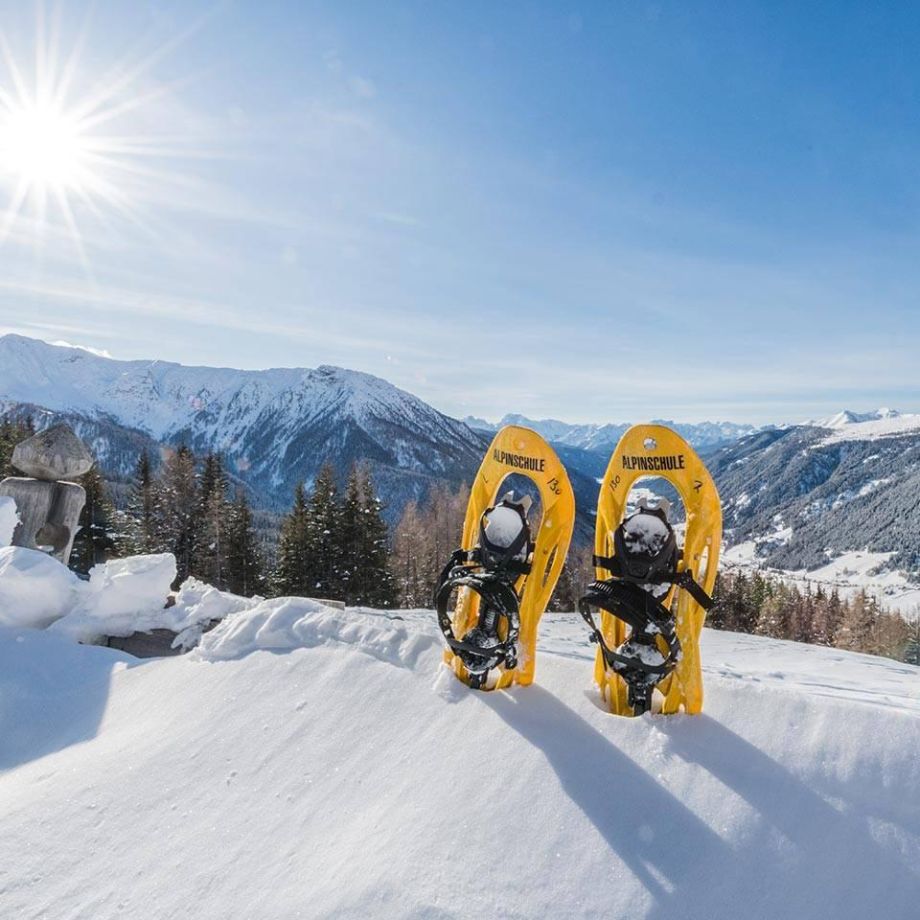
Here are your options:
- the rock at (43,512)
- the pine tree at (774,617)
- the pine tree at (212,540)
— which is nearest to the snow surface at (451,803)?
the rock at (43,512)

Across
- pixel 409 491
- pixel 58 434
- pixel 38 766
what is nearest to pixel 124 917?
pixel 38 766

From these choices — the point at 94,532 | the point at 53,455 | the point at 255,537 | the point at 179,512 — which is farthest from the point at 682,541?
the point at 255,537

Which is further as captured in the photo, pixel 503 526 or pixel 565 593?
pixel 565 593

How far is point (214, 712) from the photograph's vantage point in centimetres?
381

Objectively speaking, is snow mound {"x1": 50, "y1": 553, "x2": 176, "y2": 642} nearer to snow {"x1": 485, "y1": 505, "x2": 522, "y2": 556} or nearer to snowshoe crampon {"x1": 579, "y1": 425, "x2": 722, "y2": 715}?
snow {"x1": 485, "y1": 505, "x2": 522, "y2": 556}

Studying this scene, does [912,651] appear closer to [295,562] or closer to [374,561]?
[374,561]

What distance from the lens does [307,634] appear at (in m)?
4.47

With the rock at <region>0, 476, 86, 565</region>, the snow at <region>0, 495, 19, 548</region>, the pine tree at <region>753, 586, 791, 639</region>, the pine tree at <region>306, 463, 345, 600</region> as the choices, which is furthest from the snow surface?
the pine tree at <region>753, 586, 791, 639</region>

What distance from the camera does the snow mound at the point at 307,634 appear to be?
4.21 meters

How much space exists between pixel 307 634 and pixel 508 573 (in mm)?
1647

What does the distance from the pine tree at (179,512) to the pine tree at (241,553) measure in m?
1.64

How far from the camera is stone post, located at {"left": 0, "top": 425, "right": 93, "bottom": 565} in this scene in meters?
6.63

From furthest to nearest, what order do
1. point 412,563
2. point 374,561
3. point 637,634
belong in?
point 412,563 → point 374,561 → point 637,634

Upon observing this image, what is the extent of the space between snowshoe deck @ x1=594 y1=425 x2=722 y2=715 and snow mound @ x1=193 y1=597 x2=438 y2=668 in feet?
4.35
